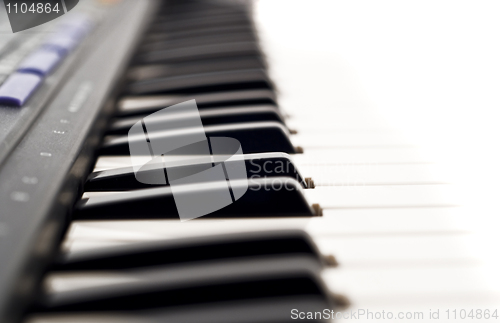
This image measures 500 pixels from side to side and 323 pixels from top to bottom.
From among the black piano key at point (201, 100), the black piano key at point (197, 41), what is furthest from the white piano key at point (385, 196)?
the black piano key at point (197, 41)

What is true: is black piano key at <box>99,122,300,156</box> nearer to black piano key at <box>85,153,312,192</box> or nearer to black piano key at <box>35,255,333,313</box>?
black piano key at <box>85,153,312,192</box>

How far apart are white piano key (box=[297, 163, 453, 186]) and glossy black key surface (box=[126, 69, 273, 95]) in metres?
0.28

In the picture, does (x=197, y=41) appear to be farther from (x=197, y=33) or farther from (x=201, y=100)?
(x=201, y=100)

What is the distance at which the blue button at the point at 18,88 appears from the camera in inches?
24.1

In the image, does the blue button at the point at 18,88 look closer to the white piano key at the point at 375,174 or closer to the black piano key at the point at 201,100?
the black piano key at the point at 201,100

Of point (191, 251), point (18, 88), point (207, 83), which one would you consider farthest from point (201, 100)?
point (191, 251)

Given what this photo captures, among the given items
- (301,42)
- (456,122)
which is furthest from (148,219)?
(301,42)

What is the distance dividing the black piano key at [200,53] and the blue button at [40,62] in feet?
0.72

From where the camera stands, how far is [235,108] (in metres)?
0.73

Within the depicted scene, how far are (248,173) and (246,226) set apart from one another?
0.11 metres

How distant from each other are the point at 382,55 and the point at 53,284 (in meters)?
0.84

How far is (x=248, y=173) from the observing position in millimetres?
566

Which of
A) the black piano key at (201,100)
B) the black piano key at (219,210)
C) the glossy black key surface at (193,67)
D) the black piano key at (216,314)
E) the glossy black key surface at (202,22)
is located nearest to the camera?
the black piano key at (216,314)

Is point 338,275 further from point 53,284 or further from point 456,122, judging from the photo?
point 456,122
